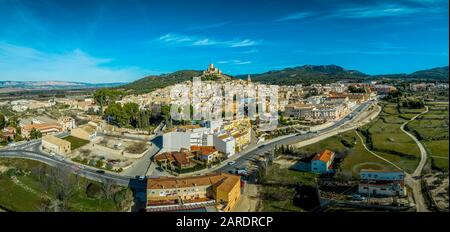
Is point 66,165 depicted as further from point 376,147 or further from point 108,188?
point 376,147

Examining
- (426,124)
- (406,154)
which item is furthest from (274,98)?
Answer: (406,154)

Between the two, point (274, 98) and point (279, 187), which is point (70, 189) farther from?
point (274, 98)

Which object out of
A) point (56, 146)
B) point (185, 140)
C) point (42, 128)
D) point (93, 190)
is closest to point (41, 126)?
point (42, 128)

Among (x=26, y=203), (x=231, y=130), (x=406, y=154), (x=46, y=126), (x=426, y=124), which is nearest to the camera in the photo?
(x=26, y=203)

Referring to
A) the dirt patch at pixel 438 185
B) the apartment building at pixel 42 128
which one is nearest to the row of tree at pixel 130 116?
the apartment building at pixel 42 128
